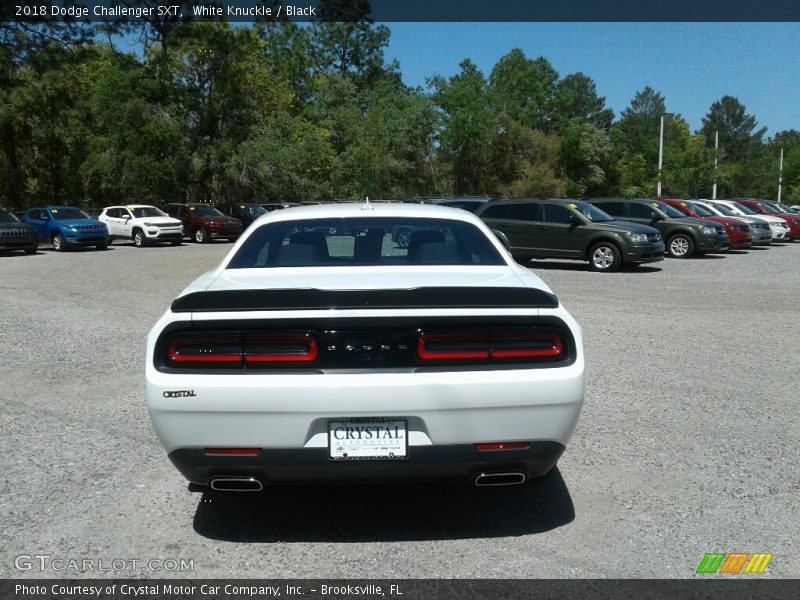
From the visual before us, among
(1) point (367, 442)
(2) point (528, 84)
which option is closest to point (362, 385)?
(1) point (367, 442)

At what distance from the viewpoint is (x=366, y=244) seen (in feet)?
17.1

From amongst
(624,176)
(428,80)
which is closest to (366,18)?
(428,80)

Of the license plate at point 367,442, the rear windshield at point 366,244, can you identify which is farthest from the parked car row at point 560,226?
the license plate at point 367,442

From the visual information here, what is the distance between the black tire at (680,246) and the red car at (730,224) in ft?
6.83

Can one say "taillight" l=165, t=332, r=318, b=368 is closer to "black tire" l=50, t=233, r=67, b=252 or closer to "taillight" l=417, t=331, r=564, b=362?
"taillight" l=417, t=331, r=564, b=362

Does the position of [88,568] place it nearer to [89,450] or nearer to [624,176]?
[89,450]

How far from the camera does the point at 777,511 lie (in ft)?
14.1

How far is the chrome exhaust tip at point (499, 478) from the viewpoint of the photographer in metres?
3.75

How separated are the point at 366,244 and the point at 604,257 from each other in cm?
1465

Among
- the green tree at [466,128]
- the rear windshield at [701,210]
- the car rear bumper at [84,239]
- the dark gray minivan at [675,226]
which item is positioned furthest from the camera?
the green tree at [466,128]

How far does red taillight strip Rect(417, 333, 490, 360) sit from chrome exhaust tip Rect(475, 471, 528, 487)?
57 centimetres

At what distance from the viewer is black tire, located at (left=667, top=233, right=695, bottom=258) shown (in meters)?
22.8

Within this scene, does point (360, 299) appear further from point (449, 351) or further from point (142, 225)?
point (142, 225)

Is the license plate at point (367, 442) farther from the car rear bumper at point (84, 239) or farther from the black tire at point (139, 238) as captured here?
the black tire at point (139, 238)
